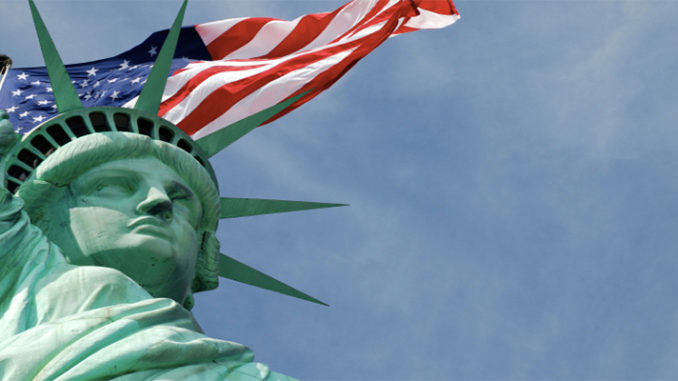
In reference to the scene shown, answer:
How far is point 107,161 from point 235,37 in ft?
26.7

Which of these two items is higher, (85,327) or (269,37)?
(269,37)

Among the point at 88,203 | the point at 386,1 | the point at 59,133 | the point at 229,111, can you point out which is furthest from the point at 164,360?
the point at 386,1

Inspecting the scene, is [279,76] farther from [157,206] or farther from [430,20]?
[157,206]

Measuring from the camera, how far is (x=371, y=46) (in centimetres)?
1836

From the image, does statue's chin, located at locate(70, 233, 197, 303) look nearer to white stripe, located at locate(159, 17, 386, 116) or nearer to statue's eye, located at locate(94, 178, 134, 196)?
statue's eye, located at locate(94, 178, 134, 196)

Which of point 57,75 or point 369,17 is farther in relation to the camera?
point 369,17

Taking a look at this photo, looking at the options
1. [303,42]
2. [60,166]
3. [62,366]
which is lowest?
[62,366]

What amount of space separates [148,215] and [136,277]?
667mm

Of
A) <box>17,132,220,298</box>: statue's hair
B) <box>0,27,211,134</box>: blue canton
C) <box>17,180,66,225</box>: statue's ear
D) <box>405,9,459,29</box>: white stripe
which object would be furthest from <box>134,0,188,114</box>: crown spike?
<box>405,9,459,29</box>: white stripe

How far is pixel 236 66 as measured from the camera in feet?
61.3

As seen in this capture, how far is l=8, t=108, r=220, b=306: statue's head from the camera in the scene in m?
11.7

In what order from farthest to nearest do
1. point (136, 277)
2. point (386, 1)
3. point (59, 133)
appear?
point (386, 1) < point (59, 133) < point (136, 277)

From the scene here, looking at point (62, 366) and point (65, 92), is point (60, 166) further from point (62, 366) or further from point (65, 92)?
point (62, 366)

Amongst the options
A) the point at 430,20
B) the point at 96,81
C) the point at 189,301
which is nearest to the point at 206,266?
Answer: the point at 189,301
